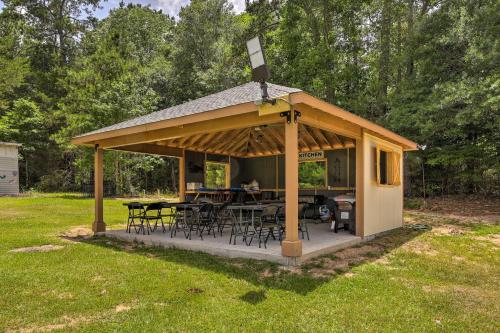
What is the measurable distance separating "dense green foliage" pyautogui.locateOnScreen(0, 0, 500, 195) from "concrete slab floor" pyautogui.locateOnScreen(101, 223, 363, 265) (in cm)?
733

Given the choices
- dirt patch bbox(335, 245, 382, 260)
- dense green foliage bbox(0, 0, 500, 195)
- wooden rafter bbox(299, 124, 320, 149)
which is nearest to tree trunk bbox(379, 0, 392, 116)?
dense green foliage bbox(0, 0, 500, 195)

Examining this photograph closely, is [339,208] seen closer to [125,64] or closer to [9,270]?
[9,270]

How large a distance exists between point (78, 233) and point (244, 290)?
20.4 ft

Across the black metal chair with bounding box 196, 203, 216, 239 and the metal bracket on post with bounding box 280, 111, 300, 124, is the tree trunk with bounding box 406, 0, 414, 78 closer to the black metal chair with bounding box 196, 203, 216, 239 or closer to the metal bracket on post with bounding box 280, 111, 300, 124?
the black metal chair with bounding box 196, 203, 216, 239

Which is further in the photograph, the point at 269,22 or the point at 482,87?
the point at 269,22

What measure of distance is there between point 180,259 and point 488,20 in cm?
1339

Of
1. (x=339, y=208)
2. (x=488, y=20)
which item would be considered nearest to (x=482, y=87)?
(x=488, y=20)

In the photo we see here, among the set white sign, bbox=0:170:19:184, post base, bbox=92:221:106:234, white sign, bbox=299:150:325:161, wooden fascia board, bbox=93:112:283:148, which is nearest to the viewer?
wooden fascia board, bbox=93:112:283:148

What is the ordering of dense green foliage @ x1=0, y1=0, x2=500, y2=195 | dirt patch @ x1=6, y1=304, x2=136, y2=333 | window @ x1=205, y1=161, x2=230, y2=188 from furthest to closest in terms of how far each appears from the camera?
window @ x1=205, y1=161, x2=230, y2=188, dense green foliage @ x1=0, y1=0, x2=500, y2=195, dirt patch @ x1=6, y1=304, x2=136, y2=333

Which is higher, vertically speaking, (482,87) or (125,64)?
(125,64)

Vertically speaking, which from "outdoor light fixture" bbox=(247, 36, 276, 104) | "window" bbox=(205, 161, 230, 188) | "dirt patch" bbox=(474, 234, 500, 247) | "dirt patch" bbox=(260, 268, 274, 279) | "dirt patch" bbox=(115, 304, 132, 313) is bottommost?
"dirt patch" bbox=(474, 234, 500, 247)

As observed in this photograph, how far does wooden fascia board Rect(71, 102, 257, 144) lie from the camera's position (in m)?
5.79

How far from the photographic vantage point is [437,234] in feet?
29.5

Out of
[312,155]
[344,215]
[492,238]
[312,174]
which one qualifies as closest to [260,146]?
[312,155]
